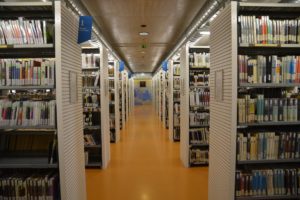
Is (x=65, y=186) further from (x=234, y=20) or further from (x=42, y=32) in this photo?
(x=234, y=20)

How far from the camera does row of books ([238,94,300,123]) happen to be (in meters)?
3.01

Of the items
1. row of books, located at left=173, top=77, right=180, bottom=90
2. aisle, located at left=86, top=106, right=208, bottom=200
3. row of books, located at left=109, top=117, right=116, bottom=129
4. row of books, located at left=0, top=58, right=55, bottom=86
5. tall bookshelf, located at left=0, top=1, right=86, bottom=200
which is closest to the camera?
tall bookshelf, located at left=0, top=1, right=86, bottom=200

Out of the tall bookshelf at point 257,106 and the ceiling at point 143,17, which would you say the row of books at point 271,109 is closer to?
the tall bookshelf at point 257,106

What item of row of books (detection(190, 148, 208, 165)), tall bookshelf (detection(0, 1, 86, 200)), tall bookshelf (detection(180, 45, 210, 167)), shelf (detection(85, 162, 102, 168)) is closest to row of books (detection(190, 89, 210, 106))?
tall bookshelf (detection(180, 45, 210, 167))

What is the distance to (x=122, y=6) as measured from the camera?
597 cm

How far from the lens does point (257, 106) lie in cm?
304

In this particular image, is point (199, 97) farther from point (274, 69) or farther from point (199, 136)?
point (274, 69)

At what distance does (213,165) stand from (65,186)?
186cm

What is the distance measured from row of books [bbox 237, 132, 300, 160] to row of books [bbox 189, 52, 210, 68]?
2848 mm

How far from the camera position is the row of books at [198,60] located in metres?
5.67

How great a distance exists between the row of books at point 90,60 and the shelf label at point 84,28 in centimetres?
240

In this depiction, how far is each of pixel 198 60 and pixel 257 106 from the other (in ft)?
9.31

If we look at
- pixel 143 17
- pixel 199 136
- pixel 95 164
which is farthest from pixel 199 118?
pixel 143 17

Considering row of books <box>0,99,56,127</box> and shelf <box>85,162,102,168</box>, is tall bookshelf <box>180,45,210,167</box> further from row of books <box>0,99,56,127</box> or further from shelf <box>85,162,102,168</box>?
row of books <box>0,99,56,127</box>
